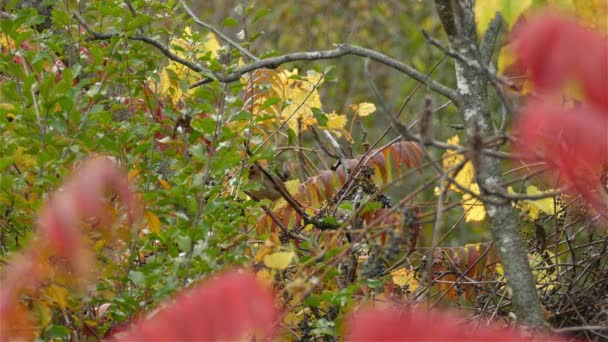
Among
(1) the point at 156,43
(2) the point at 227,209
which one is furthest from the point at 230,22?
(2) the point at 227,209

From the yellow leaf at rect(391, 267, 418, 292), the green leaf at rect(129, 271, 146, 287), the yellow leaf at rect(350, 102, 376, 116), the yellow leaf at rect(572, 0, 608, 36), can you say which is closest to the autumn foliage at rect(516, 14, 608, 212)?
the yellow leaf at rect(572, 0, 608, 36)

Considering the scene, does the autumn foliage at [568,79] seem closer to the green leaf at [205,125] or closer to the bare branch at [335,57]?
the bare branch at [335,57]

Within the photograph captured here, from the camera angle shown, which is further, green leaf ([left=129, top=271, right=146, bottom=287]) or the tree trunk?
the tree trunk

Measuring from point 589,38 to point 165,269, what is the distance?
886mm

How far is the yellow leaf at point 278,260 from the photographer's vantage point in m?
1.44

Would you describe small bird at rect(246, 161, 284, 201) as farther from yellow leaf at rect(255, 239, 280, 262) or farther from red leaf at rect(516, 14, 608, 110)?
red leaf at rect(516, 14, 608, 110)

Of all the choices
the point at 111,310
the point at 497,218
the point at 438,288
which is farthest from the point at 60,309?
the point at 438,288

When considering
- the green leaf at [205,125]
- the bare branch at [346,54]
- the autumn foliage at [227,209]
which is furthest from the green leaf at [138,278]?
the bare branch at [346,54]

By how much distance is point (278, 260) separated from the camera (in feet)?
4.76

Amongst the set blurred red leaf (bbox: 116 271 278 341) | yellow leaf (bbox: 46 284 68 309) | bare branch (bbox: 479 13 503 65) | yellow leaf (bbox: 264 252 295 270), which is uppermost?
bare branch (bbox: 479 13 503 65)

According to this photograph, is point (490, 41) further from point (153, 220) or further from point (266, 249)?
point (153, 220)

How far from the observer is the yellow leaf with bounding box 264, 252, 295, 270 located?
144 centimetres

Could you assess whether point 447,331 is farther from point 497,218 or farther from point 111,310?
point 111,310

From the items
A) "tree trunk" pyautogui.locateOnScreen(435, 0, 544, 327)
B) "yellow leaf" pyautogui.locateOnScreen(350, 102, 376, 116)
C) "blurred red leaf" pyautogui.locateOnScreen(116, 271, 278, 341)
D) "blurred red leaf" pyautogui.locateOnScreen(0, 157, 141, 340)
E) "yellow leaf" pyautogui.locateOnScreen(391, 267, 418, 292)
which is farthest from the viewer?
"yellow leaf" pyautogui.locateOnScreen(350, 102, 376, 116)
